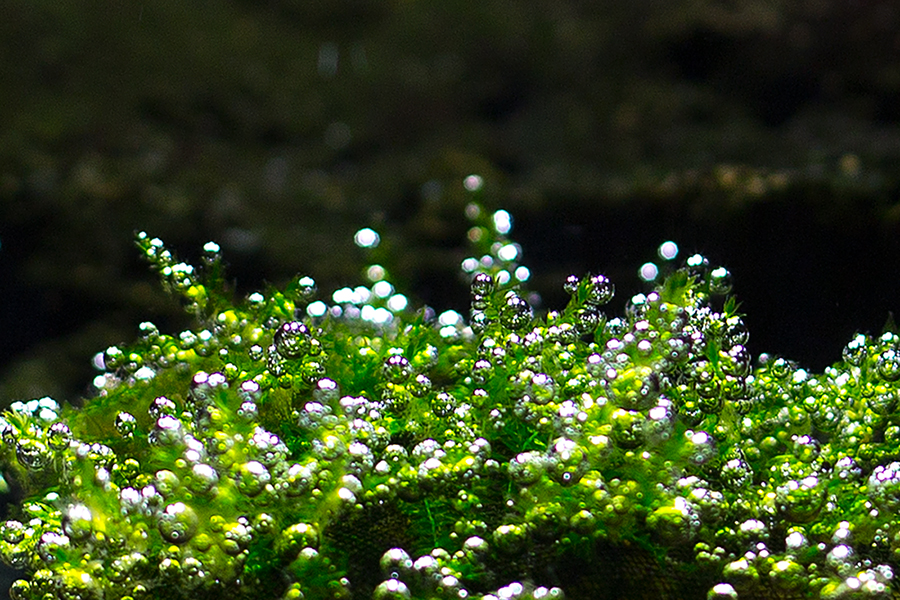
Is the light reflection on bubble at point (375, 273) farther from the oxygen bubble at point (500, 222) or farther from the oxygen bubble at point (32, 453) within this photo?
the oxygen bubble at point (32, 453)

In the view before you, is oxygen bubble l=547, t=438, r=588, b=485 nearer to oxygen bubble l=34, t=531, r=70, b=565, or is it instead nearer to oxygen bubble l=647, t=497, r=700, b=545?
oxygen bubble l=647, t=497, r=700, b=545

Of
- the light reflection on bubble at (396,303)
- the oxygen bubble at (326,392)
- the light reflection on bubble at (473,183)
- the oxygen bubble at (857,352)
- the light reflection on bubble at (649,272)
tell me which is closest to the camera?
the oxygen bubble at (326,392)

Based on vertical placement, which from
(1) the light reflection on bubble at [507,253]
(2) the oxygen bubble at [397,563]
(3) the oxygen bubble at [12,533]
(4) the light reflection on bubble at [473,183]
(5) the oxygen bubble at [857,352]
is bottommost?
(2) the oxygen bubble at [397,563]

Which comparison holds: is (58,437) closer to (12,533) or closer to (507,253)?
(12,533)

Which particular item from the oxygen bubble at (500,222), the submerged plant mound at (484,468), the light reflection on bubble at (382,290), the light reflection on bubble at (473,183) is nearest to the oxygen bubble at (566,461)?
the submerged plant mound at (484,468)

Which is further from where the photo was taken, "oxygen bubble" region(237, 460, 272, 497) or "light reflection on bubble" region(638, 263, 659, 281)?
"light reflection on bubble" region(638, 263, 659, 281)

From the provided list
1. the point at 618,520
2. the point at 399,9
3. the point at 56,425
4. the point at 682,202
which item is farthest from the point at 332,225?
the point at 618,520

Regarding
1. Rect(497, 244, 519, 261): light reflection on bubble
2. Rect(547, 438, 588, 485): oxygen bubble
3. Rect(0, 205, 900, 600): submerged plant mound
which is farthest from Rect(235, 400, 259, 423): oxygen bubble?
Rect(497, 244, 519, 261): light reflection on bubble

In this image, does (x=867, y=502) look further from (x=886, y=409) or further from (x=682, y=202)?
(x=682, y=202)
